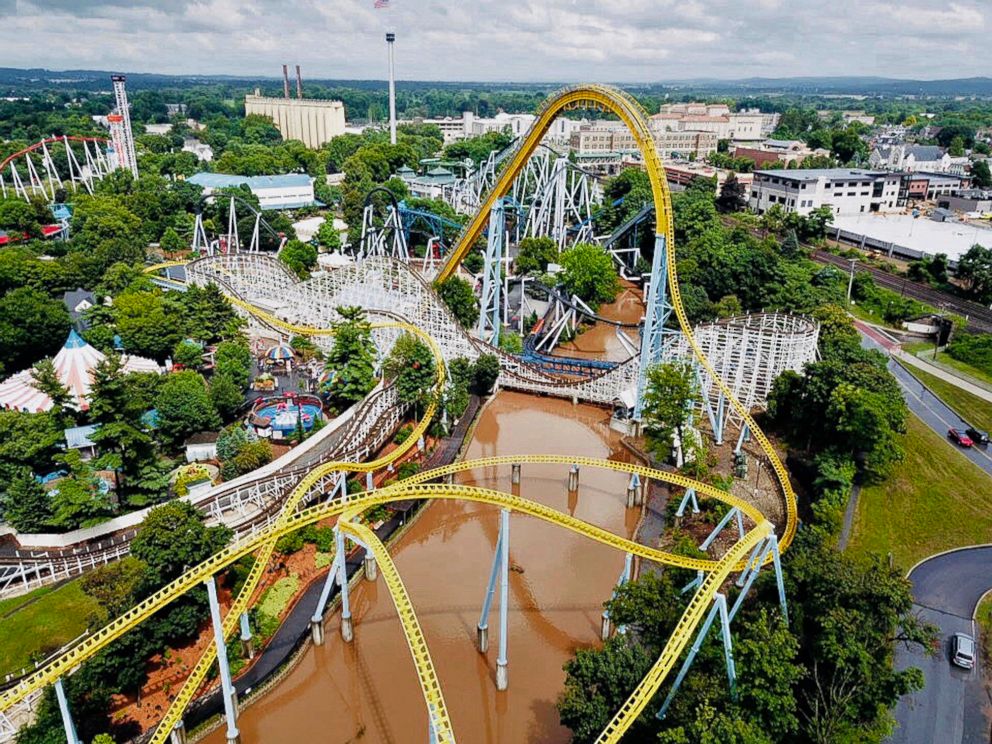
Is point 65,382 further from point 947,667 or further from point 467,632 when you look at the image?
point 947,667

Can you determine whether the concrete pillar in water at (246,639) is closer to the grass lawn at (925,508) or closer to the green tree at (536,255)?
the grass lawn at (925,508)

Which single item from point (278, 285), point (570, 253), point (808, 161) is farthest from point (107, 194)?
point (808, 161)

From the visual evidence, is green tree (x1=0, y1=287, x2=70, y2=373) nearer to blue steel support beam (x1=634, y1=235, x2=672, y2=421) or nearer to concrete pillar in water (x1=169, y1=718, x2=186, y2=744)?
concrete pillar in water (x1=169, y1=718, x2=186, y2=744)

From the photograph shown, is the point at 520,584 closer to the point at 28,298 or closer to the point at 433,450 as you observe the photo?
the point at 433,450

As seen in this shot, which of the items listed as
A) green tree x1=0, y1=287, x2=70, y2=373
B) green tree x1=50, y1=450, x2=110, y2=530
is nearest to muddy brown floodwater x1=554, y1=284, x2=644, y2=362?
green tree x1=50, y1=450, x2=110, y2=530

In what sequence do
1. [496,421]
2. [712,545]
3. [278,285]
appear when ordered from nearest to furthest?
[712,545] → [496,421] → [278,285]

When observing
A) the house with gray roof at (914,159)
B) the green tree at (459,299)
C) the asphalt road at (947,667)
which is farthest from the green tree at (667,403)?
the house with gray roof at (914,159)

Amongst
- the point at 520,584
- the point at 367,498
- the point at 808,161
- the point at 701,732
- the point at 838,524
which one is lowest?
the point at 520,584
